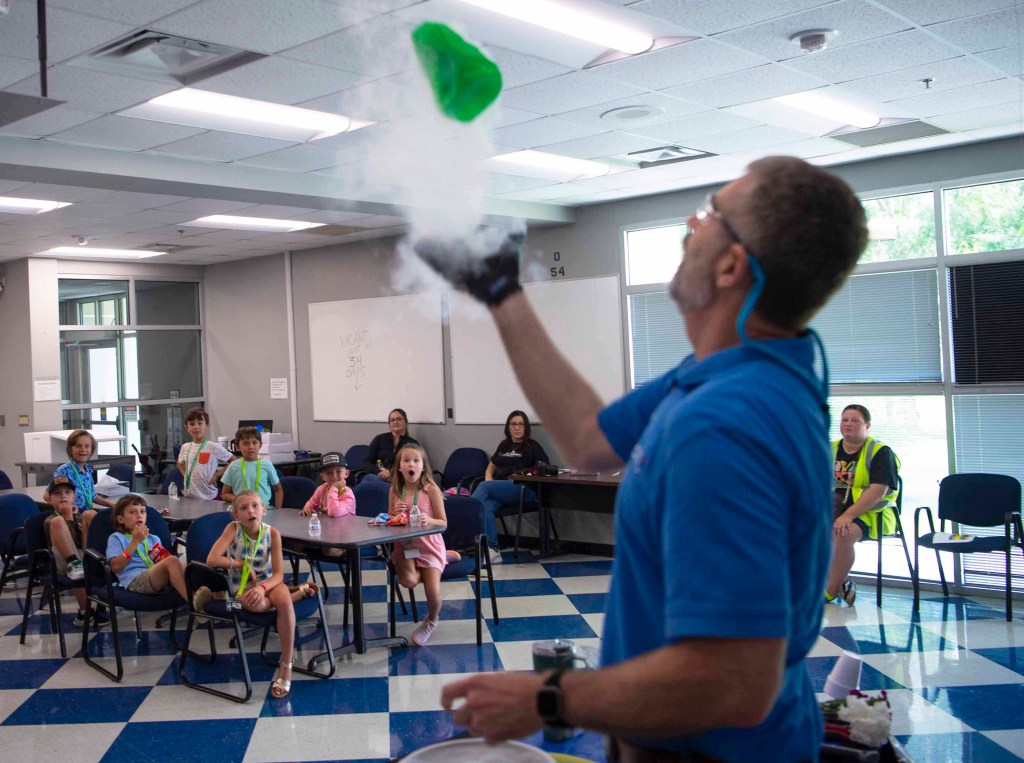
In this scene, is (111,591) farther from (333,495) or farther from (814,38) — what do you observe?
(814,38)

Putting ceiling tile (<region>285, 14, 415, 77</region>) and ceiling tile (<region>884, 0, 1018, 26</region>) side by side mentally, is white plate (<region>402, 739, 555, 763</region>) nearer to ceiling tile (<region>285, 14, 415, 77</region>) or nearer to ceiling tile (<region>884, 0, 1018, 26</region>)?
ceiling tile (<region>285, 14, 415, 77</region>)

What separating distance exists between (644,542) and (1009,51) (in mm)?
4356

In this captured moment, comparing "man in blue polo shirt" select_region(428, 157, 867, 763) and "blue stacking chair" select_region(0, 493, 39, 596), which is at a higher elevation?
"man in blue polo shirt" select_region(428, 157, 867, 763)

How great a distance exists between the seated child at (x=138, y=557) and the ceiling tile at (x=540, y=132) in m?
3.12

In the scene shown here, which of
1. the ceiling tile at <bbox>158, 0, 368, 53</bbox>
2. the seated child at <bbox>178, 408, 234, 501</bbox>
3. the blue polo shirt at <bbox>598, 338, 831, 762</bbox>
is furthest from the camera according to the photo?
the seated child at <bbox>178, 408, 234, 501</bbox>

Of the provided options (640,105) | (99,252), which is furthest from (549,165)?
(99,252)

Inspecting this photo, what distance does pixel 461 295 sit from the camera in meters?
1.51

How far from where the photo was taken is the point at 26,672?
511 centimetres

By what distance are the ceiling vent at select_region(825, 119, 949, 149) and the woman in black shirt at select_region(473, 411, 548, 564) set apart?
3.59 meters

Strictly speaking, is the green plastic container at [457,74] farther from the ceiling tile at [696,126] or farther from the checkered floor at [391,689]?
the ceiling tile at [696,126]

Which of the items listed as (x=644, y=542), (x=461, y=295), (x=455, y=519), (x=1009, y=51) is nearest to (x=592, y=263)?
(x=455, y=519)

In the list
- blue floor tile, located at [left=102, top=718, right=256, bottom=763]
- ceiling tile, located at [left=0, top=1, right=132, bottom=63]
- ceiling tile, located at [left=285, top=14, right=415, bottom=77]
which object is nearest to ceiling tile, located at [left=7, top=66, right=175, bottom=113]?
ceiling tile, located at [left=0, top=1, right=132, bottom=63]

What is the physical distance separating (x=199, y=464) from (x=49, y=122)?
3088 millimetres

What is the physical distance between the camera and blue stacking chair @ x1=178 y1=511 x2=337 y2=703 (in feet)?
15.2
